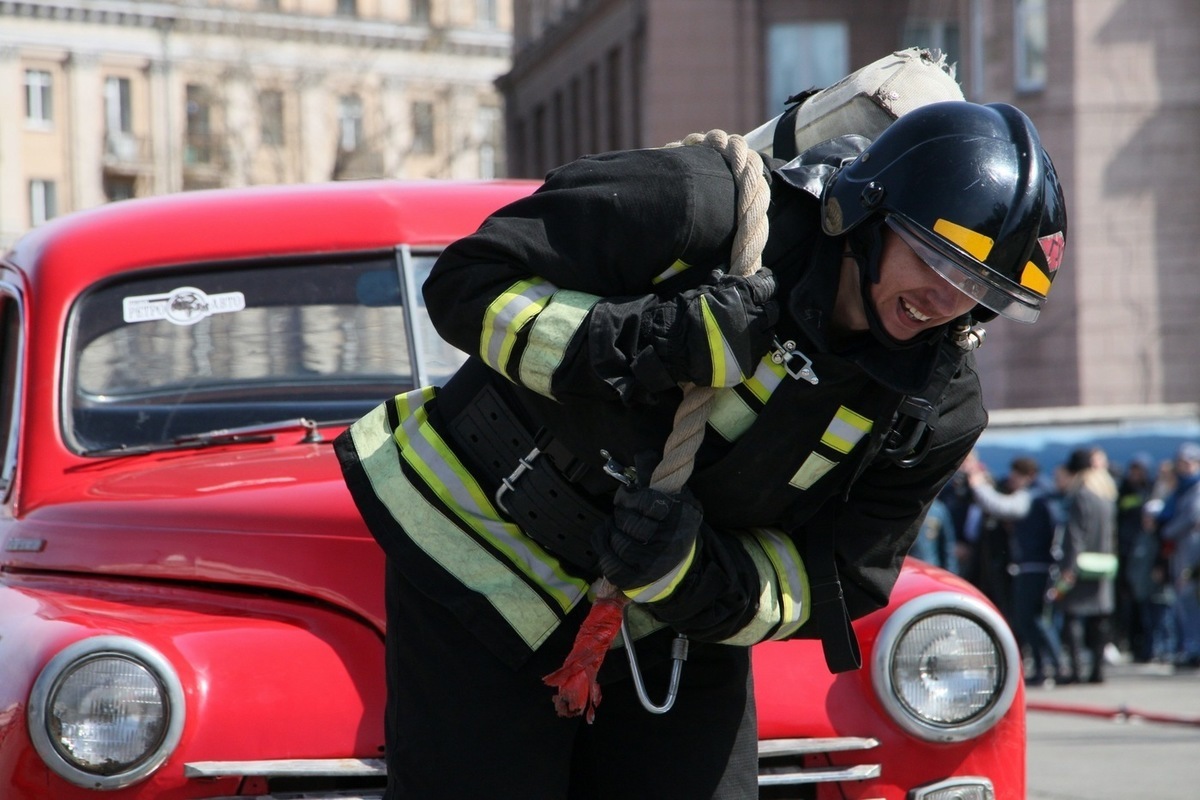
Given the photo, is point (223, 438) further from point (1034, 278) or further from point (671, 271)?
point (1034, 278)

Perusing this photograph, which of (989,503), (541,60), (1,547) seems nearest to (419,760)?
(1,547)

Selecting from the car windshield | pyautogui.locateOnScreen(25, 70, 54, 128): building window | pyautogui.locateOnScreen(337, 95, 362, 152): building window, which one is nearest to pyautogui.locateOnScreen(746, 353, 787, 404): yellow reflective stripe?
the car windshield

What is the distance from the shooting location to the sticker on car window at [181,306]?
4133 millimetres

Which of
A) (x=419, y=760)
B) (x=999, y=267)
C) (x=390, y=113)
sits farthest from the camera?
(x=390, y=113)

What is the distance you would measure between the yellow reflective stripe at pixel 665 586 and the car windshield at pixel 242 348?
1506 millimetres

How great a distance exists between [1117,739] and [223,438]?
617 centimetres

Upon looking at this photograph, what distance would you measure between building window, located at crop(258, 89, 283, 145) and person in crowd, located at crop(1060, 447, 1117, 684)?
2895 centimetres

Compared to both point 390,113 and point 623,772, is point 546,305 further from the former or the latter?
point 390,113

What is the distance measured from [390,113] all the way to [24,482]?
184 ft

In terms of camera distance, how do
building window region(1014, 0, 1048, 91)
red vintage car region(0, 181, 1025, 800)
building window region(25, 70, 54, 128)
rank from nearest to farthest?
red vintage car region(0, 181, 1025, 800), building window region(1014, 0, 1048, 91), building window region(25, 70, 54, 128)

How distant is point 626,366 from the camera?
8.04 feet

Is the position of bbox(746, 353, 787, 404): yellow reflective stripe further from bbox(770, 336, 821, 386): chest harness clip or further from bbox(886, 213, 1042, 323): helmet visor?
bbox(886, 213, 1042, 323): helmet visor

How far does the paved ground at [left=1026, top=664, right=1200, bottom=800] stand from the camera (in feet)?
23.2

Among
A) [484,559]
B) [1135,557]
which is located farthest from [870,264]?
[1135,557]
